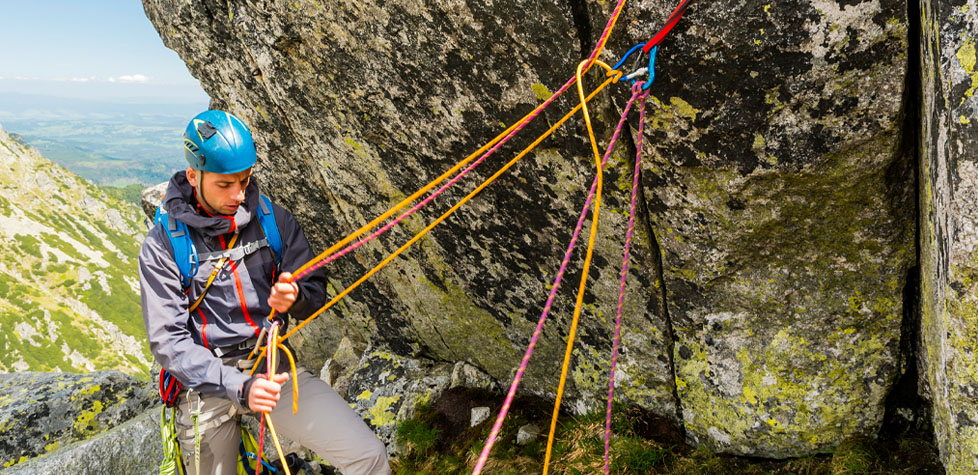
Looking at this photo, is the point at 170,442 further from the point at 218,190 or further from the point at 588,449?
the point at 588,449

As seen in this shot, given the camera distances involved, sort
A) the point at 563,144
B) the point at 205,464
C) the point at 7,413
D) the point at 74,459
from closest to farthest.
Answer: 1. the point at 563,144
2. the point at 205,464
3. the point at 74,459
4. the point at 7,413

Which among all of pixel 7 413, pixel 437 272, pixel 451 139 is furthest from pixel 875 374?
pixel 7 413

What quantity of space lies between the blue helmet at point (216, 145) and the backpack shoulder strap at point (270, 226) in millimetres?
461

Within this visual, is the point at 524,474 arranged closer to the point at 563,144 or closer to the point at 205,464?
the point at 205,464

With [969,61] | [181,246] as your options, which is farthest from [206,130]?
[969,61]

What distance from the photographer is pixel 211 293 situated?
4.98 m

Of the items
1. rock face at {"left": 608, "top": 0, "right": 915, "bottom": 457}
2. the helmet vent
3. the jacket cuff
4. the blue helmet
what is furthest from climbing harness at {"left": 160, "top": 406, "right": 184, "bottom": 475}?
rock face at {"left": 608, "top": 0, "right": 915, "bottom": 457}

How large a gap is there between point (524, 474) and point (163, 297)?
3948mm

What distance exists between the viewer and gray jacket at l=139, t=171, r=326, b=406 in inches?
182

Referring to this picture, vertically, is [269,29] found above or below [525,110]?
above

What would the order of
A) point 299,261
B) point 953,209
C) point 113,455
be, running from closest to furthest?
point 953,209
point 299,261
point 113,455

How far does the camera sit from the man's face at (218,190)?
193 inches

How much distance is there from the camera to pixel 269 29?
5.80 metres

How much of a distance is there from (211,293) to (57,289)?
7492 inches
